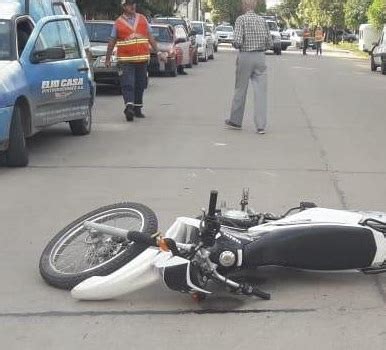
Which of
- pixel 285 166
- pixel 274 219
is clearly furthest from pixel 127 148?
pixel 274 219

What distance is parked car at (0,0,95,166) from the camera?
821cm

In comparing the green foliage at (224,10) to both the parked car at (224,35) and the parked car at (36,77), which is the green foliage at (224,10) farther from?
the parked car at (36,77)

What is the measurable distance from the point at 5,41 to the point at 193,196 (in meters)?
3.34

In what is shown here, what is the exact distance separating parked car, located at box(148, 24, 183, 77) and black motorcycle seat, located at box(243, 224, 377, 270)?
1728 cm

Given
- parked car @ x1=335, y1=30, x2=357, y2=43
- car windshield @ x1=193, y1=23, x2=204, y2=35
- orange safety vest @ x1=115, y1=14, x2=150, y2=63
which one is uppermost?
orange safety vest @ x1=115, y1=14, x2=150, y2=63

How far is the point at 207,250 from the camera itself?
4371 mm

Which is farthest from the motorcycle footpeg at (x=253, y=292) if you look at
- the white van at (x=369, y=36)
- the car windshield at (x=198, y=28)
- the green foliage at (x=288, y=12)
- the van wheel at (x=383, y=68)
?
the green foliage at (x=288, y=12)

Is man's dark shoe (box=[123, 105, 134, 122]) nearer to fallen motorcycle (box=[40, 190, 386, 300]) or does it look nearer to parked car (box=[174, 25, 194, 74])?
fallen motorcycle (box=[40, 190, 386, 300])

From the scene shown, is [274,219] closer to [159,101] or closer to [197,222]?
[197,222]

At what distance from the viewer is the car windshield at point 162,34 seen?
73.4 feet

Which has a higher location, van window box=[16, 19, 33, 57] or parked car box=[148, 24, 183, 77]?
van window box=[16, 19, 33, 57]

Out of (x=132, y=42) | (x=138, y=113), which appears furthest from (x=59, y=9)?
(x=138, y=113)

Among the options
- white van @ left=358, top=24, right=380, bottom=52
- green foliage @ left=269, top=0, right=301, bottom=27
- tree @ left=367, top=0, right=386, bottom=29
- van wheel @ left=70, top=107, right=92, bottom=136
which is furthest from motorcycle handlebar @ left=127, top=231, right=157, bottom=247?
green foliage @ left=269, top=0, right=301, bottom=27

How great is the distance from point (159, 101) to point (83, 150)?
6.15 metres
